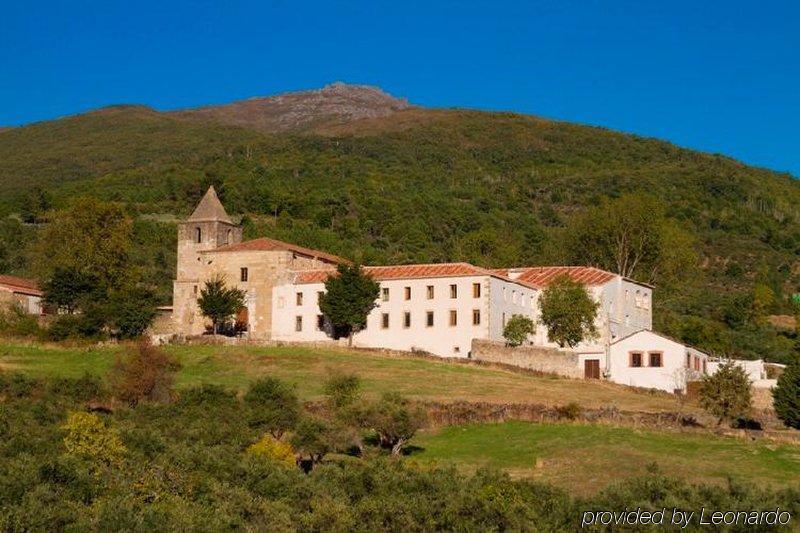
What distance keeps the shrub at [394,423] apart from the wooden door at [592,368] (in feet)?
71.2

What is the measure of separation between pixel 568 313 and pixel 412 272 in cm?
812

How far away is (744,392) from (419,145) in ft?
366

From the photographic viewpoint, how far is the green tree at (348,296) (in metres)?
58.6

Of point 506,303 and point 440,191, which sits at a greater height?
point 440,191

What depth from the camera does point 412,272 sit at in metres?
60.7

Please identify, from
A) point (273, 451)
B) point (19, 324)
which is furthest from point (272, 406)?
point (19, 324)

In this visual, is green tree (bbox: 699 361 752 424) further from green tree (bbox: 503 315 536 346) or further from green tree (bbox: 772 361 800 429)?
green tree (bbox: 503 315 536 346)

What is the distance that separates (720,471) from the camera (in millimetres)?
31906

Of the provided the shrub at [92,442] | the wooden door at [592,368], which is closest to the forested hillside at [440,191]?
the wooden door at [592,368]

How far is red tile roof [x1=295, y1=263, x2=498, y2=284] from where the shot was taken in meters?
59.2

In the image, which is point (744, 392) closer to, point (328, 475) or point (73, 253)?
point (328, 475)

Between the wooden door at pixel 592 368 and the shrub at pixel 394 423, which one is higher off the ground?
the wooden door at pixel 592 368

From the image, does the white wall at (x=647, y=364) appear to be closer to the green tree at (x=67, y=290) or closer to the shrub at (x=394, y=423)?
the shrub at (x=394, y=423)

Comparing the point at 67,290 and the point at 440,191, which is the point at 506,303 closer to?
the point at 67,290
